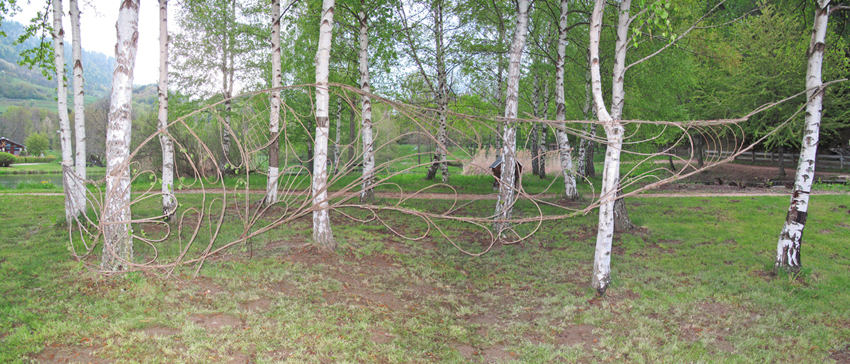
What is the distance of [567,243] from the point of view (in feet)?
26.3

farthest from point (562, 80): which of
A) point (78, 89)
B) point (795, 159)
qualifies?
point (795, 159)

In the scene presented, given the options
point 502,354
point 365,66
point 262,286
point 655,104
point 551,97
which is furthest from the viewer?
point 551,97

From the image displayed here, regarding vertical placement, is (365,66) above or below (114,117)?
above

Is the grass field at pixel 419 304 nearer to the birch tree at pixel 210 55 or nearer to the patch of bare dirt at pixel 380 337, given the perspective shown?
the patch of bare dirt at pixel 380 337

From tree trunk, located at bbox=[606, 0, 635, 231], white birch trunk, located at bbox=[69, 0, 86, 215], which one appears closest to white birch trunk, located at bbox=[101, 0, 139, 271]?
white birch trunk, located at bbox=[69, 0, 86, 215]

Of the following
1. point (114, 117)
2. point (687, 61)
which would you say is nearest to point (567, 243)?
point (114, 117)

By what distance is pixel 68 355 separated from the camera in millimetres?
3262

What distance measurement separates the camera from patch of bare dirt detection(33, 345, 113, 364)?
319 centimetres

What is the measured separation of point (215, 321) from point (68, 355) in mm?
1085

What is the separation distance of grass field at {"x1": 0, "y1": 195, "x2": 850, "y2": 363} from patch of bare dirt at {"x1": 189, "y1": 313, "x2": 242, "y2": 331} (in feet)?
0.06

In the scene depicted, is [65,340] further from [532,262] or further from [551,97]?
[551,97]

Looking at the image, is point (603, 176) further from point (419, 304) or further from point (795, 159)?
point (795, 159)

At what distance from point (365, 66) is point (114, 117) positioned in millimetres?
A: 6086

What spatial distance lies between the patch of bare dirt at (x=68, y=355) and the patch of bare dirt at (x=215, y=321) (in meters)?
0.78
